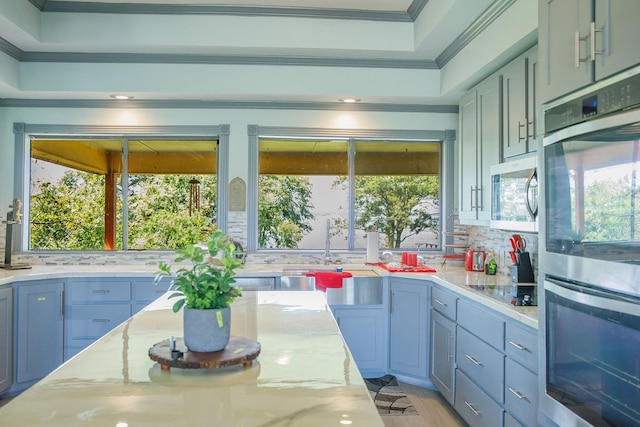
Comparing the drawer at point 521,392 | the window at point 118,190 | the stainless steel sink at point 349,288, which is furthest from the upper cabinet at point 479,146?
the window at point 118,190

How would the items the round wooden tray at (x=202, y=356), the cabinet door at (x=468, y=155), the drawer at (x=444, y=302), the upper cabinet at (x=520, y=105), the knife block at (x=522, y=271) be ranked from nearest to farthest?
the round wooden tray at (x=202, y=356) < the knife block at (x=522, y=271) < the upper cabinet at (x=520, y=105) < the drawer at (x=444, y=302) < the cabinet door at (x=468, y=155)

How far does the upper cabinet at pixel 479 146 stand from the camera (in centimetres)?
349

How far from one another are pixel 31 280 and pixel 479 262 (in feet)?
11.3

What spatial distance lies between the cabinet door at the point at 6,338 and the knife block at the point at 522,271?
11.0 feet

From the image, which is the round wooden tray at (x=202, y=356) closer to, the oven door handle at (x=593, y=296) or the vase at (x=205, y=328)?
the vase at (x=205, y=328)

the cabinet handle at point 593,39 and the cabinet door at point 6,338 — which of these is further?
the cabinet door at point 6,338

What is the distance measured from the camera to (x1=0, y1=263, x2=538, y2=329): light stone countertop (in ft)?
10.7

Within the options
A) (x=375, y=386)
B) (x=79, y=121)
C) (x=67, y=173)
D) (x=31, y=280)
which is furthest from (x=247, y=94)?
(x=375, y=386)

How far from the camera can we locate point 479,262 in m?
4.19

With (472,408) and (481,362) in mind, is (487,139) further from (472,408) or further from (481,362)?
(472,408)

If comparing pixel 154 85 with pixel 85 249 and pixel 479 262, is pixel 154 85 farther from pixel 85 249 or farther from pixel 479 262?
pixel 479 262

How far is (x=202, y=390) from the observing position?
4.09 ft

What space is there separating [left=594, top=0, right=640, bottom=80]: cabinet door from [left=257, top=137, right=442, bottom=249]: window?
3.08m

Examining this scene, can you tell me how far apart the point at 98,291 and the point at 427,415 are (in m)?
A: 2.59
